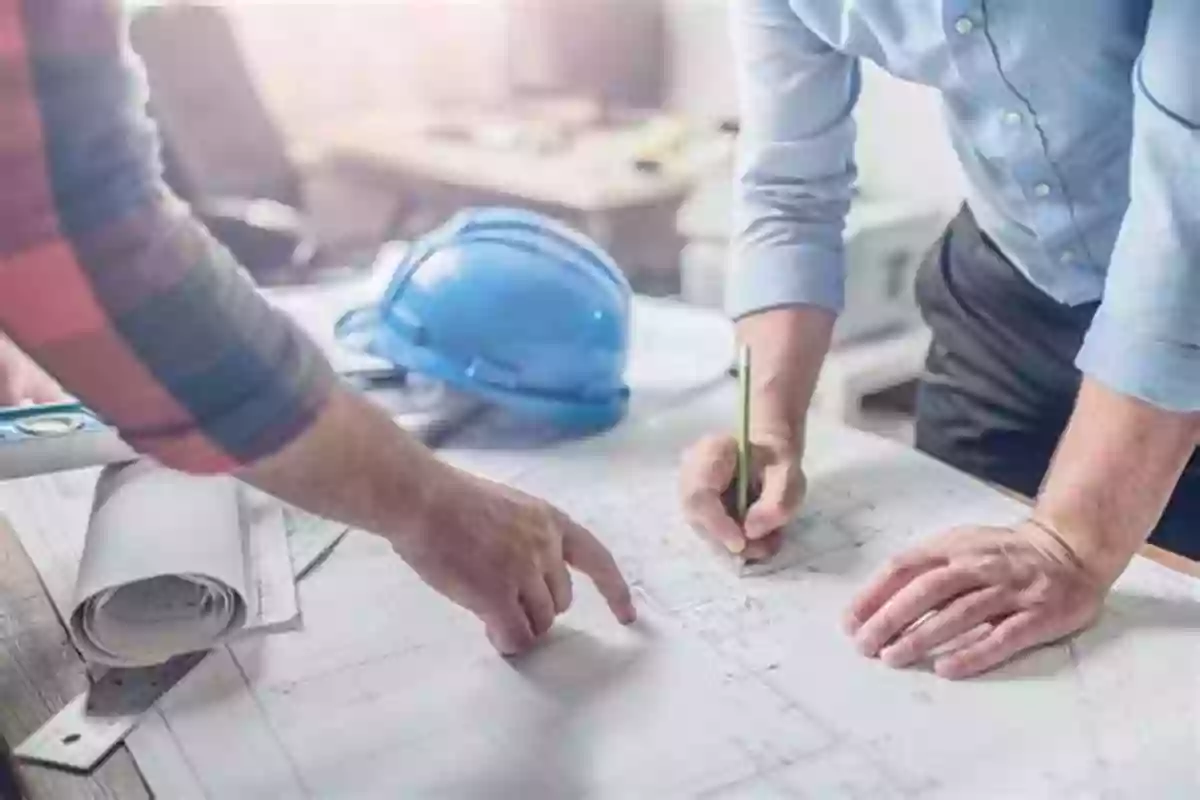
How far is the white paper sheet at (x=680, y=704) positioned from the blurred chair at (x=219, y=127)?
4.73 ft

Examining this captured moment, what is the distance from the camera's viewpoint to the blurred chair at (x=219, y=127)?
222cm

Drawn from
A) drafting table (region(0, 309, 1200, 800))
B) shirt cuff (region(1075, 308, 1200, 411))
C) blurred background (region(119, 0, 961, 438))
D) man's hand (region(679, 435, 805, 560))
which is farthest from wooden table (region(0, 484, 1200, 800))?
blurred background (region(119, 0, 961, 438))

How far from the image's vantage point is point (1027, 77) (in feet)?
2.74

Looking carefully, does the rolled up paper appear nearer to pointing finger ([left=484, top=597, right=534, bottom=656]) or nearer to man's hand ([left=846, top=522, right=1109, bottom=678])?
pointing finger ([left=484, top=597, right=534, bottom=656])

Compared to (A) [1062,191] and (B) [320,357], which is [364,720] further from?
(A) [1062,191]

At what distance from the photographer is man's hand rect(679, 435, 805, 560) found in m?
0.85

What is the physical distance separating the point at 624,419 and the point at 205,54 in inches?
59.6

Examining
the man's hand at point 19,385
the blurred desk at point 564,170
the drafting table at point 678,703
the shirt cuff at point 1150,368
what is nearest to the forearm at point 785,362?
the drafting table at point 678,703

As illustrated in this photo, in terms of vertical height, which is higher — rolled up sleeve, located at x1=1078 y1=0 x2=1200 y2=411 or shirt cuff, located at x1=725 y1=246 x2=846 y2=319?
rolled up sleeve, located at x1=1078 y1=0 x2=1200 y2=411

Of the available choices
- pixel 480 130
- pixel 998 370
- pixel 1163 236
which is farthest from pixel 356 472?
pixel 480 130

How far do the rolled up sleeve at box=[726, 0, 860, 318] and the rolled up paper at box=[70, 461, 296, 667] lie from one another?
0.40m

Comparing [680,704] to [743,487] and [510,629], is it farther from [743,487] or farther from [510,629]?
[743,487]

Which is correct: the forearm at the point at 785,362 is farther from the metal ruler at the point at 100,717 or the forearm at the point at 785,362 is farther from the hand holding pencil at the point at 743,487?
the metal ruler at the point at 100,717

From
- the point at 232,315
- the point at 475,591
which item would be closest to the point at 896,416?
the point at 475,591
